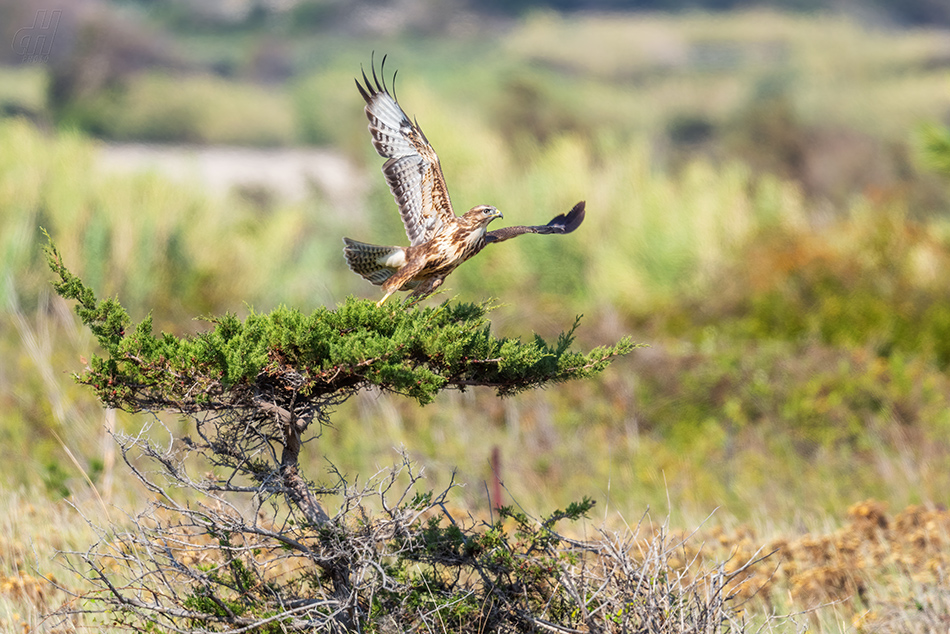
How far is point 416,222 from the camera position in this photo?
156 inches

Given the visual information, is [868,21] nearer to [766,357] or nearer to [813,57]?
[813,57]

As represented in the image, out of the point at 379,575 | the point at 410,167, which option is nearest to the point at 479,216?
the point at 410,167

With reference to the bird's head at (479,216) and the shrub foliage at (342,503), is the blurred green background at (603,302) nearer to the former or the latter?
the bird's head at (479,216)

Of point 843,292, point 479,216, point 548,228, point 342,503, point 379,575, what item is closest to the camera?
point 342,503

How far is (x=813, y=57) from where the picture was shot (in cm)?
6806

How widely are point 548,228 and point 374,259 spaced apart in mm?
682

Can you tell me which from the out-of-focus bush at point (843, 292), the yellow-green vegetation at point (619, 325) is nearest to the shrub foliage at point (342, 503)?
the yellow-green vegetation at point (619, 325)

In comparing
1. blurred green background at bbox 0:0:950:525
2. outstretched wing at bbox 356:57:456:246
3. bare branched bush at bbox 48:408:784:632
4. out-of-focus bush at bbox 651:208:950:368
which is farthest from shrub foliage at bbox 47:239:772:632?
out-of-focus bush at bbox 651:208:950:368

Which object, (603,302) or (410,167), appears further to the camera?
(603,302)

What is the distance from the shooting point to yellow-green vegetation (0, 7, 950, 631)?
6508 millimetres

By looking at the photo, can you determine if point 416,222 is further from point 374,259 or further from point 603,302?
point 603,302

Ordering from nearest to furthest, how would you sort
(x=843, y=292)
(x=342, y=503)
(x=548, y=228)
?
(x=342, y=503)
(x=548, y=228)
(x=843, y=292)

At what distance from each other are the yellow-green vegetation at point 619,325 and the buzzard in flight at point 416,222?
0.72 metres

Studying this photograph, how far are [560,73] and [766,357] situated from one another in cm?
5783
